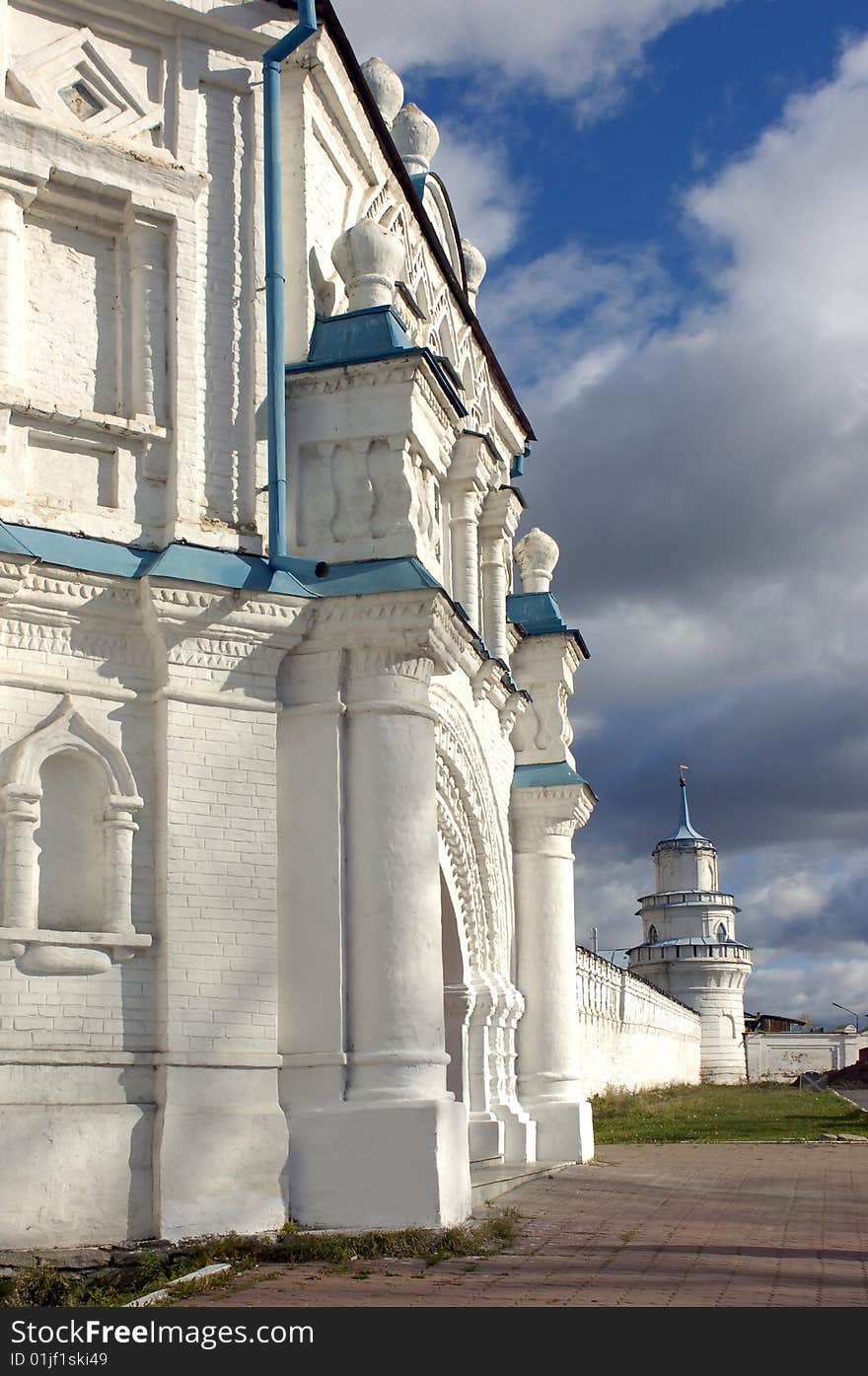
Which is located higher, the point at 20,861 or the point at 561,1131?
the point at 20,861

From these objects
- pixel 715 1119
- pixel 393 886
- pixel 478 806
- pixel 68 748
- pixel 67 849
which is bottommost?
pixel 715 1119

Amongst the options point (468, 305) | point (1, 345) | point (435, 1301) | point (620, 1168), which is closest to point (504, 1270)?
point (435, 1301)

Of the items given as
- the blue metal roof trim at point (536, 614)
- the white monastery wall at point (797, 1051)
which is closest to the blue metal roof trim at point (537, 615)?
the blue metal roof trim at point (536, 614)

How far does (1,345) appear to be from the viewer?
10477 millimetres

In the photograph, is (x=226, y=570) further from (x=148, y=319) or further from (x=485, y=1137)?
(x=485, y=1137)

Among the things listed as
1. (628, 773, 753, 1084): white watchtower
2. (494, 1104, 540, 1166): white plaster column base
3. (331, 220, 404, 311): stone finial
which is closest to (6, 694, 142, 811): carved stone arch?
(331, 220, 404, 311): stone finial

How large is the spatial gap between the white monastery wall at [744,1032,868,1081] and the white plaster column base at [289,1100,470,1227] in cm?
6274

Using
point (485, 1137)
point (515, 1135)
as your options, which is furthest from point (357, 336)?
point (515, 1135)

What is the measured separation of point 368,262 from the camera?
1190 cm

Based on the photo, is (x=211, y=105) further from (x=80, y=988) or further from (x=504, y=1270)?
(x=504, y=1270)

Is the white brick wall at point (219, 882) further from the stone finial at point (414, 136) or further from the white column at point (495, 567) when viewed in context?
the stone finial at point (414, 136)

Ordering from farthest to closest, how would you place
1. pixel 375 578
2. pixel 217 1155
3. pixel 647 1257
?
pixel 375 578
pixel 217 1155
pixel 647 1257

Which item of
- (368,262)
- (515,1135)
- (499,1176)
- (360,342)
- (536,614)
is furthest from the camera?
(536,614)

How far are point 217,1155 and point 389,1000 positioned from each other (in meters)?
1.49
